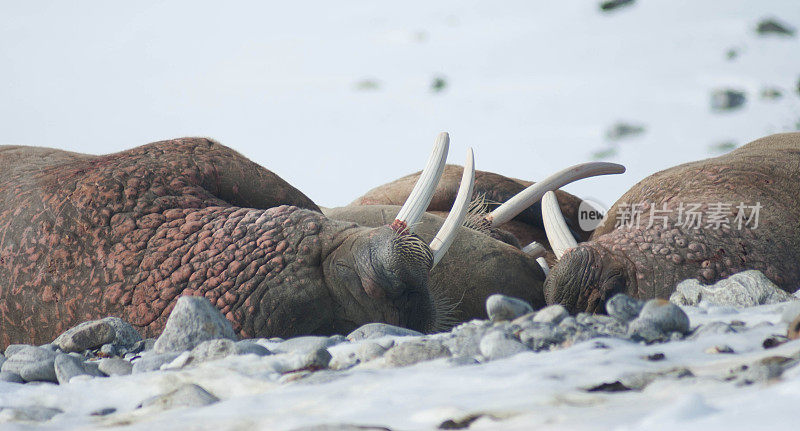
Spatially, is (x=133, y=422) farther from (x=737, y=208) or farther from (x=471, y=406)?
(x=737, y=208)

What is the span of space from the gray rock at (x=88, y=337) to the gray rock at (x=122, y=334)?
2 cm

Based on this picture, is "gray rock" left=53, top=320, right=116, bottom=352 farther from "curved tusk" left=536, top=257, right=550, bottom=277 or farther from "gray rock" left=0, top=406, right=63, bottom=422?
"curved tusk" left=536, top=257, right=550, bottom=277

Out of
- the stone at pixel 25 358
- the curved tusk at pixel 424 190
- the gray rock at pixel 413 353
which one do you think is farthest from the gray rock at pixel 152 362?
the curved tusk at pixel 424 190

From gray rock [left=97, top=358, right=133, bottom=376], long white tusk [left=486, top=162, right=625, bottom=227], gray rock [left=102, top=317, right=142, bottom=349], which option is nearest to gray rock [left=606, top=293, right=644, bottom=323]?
gray rock [left=97, top=358, right=133, bottom=376]

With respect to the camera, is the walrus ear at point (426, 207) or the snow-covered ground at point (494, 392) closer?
the snow-covered ground at point (494, 392)

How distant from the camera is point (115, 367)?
105 inches

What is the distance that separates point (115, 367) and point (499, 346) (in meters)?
1.28

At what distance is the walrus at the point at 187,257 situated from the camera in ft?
11.8

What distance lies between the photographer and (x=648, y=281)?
447 centimetres

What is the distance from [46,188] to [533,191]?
3.23 metres

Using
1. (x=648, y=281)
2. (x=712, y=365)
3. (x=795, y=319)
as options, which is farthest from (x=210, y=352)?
(x=648, y=281)

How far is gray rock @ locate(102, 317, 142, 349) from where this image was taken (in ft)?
10.2

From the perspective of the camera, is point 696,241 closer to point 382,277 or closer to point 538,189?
point 538,189

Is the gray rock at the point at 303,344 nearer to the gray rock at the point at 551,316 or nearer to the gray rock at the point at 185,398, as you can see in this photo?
the gray rock at the point at 185,398
